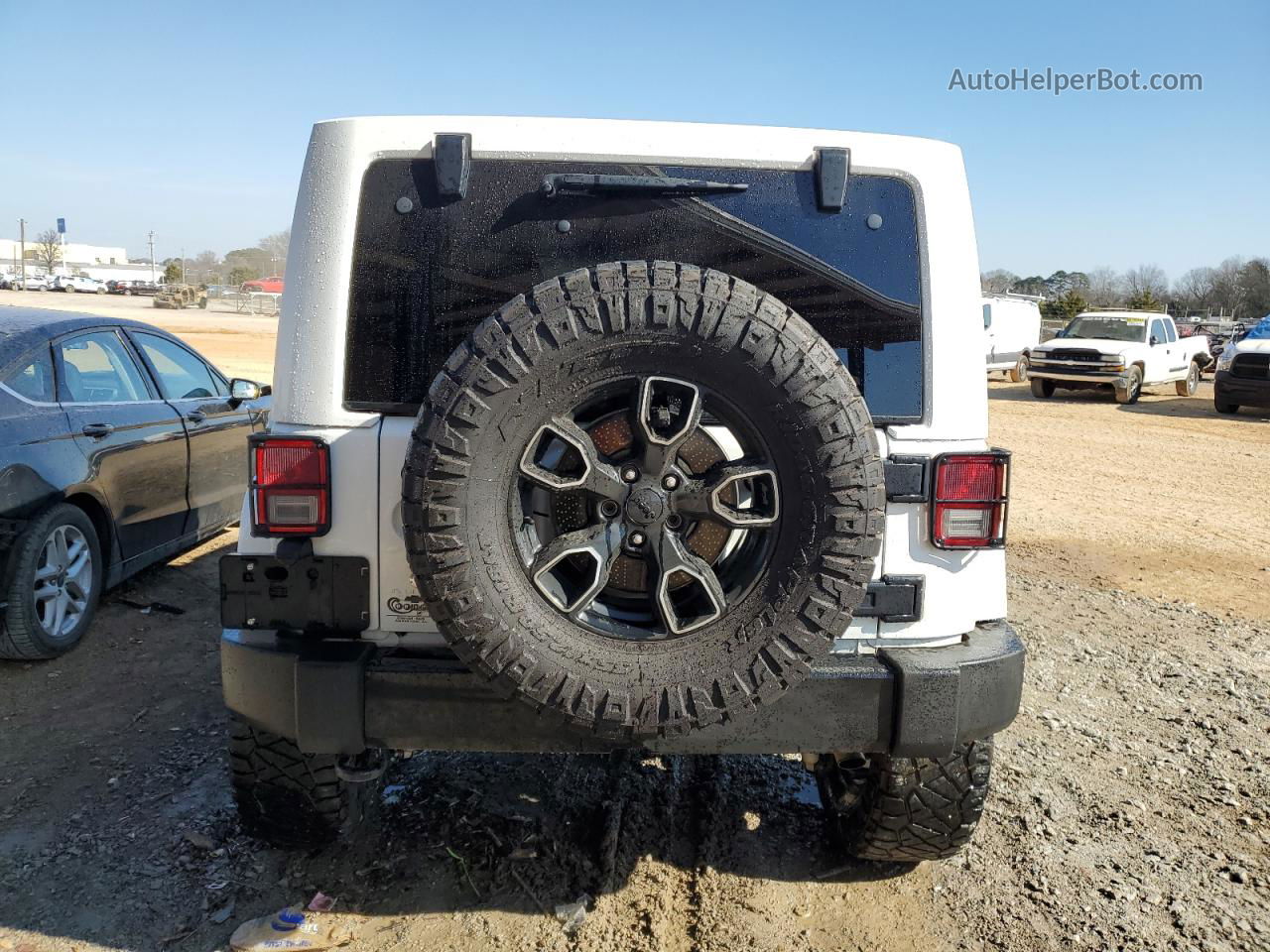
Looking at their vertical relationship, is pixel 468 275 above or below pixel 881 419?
above

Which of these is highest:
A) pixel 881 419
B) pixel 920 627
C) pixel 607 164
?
pixel 607 164

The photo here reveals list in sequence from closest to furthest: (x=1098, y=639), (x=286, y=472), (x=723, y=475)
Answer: (x=723, y=475) < (x=286, y=472) < (x=1098, y=639)

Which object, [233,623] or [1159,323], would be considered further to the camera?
[1159,323]

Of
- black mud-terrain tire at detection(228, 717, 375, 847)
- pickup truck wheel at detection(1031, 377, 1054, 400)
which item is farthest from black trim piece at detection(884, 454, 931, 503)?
pickup truck wheel at detection(1031, 377, 1054, 400)

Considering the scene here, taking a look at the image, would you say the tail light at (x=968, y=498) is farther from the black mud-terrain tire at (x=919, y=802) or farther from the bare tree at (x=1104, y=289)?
the bare tree at (x=1104, y=289)

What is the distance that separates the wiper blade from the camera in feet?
8.39

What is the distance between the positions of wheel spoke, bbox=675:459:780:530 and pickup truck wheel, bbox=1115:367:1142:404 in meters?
19.5

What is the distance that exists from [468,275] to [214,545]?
4977 millimetres

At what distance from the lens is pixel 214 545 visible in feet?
22.3

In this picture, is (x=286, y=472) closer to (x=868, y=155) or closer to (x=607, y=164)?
(x=607, y=164)

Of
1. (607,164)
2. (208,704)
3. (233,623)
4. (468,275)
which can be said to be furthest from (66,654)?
(607,164)

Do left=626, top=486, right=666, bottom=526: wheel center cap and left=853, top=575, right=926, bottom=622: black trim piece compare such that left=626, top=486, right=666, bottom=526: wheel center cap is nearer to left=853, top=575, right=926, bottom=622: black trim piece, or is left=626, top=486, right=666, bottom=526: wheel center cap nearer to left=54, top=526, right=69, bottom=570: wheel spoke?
left=853, top=575, right=926, bottom=622: black trim piece

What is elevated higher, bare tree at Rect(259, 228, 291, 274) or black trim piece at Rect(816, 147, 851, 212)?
bare tree at Rect(259, 228, 291, 274)

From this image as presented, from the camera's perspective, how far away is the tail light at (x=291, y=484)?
8.34 feet
